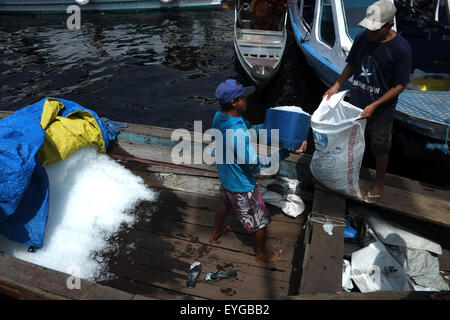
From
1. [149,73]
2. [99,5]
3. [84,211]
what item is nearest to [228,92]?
[84,211]

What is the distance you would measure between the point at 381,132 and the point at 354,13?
4920 mm

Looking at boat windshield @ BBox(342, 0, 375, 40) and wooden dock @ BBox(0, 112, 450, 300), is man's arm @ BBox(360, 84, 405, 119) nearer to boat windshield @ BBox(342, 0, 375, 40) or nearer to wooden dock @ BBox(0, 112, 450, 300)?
wooden dock @ BBox(0, 112, 450, 300)

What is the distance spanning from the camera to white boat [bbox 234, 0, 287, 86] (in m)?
8.39

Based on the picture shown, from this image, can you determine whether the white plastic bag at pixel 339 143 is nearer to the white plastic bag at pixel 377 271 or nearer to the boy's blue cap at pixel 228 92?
the white plastic bag at pixel 377 271

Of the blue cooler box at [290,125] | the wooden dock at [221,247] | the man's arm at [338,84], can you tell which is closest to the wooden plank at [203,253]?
the wooden dock at [221,247]

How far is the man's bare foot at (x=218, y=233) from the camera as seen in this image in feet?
11.3

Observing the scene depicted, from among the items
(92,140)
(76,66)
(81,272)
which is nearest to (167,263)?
(81,272)

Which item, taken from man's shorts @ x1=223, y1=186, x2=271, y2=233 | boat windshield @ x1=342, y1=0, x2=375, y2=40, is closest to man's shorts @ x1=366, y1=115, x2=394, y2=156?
man's shorts @ x1=223, y1=186, x2=271, y2=233

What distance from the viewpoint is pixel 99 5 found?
58.9ft

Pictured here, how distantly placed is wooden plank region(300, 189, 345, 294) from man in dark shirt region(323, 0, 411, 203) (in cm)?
43

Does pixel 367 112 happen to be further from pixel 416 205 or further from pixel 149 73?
pixel 149 73

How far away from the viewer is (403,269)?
10.0 feet

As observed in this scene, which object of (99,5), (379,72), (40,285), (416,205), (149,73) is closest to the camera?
(40,285)

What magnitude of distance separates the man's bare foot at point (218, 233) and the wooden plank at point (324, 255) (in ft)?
2.96
